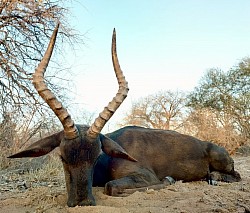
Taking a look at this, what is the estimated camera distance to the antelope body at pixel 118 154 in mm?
3738

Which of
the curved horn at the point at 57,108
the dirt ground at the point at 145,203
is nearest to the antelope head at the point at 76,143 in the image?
the curved horn at the point at 57,108

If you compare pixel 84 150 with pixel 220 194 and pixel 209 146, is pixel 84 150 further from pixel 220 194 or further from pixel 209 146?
pixel 209 146

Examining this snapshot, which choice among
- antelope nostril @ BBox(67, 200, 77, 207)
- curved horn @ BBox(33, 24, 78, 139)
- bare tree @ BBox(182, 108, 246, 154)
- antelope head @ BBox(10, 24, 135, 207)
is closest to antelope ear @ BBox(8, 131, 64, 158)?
antelope head @ BBox(10, 24, 135, 207)

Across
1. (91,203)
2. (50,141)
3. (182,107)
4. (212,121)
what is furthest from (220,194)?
(182,107)

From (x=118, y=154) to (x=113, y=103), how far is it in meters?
0.76

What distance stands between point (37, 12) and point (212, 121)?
13.5 m

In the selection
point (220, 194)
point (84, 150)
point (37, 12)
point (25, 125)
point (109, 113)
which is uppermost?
point (37, 12)

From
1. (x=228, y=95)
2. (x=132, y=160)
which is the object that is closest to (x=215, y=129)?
(x=228, y=95)

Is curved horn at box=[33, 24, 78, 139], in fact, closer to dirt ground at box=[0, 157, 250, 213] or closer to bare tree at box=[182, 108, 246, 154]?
dirt ground at box=[0, 157, 250, 213]

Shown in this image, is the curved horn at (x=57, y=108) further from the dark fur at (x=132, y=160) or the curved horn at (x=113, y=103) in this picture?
the curved horn at (x=113, y=103)

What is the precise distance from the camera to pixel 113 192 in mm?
4246

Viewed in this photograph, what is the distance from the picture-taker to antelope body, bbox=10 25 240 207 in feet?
12.3

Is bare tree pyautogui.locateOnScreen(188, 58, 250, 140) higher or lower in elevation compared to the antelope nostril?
higher

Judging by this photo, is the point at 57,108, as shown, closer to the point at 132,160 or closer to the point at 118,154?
the point at 118,154
